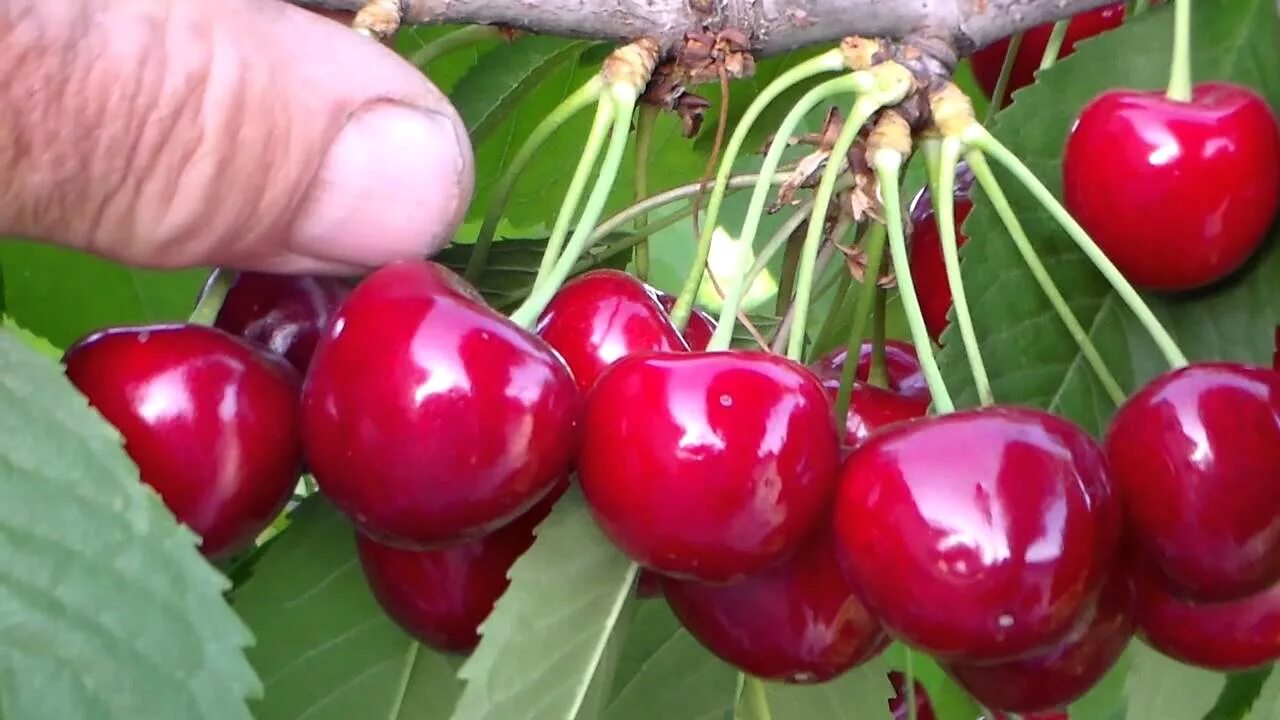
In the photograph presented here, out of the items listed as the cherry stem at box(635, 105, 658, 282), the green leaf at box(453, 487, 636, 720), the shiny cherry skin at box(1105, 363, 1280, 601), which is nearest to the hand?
the cherry stem at box(635, 105, 658, 282)

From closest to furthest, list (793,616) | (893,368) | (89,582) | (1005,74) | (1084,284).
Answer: (89,582) → (793,616) → (1084,284) → (893,368) → (1005,74)

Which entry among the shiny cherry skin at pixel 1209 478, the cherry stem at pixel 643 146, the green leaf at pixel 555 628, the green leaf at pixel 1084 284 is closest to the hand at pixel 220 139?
the cherry stem at pixel 643 146

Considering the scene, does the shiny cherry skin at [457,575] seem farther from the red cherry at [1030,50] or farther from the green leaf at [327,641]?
the red cherry at [1030,50]

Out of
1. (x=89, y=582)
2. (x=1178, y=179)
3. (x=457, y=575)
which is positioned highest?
(x=1178, y=179)

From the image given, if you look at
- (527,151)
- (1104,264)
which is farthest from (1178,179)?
(527,151)

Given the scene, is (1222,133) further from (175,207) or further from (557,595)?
(175,207)

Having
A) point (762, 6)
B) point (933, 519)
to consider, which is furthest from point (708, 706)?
point (762, 6)

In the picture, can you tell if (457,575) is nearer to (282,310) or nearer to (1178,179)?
(282,310)

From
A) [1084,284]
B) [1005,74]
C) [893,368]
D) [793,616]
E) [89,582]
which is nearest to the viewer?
[89,582]
